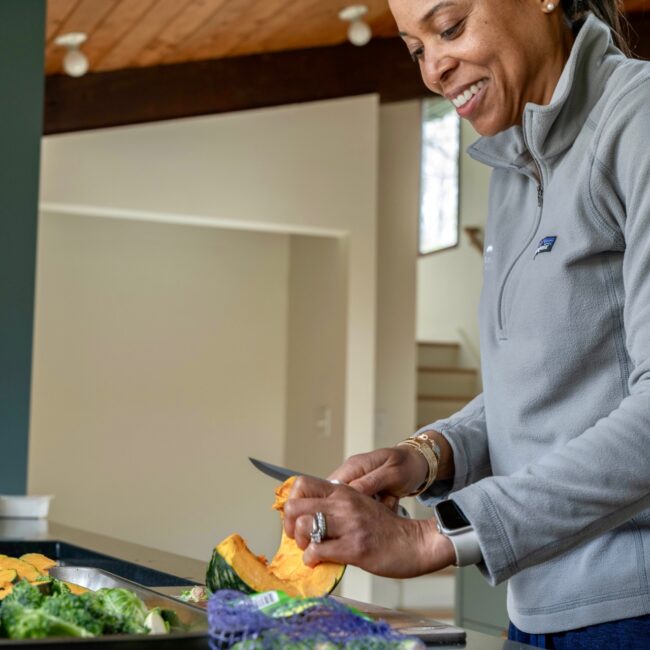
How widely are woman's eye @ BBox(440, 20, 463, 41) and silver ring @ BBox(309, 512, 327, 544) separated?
1.96 feet

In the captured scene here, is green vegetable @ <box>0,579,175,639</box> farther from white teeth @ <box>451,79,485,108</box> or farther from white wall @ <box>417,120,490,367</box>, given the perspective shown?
white wall @ <box>417,120,490,367</box>

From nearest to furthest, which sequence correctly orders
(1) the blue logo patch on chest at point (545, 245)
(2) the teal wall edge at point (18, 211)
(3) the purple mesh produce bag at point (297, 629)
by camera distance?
(3) the purple mesh produce bag at point (297, 629) < (1) the blue logo patch on chest at point (545, 245) < (2) the teal wall edge at point (18, 211)

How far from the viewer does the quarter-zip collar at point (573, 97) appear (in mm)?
1292

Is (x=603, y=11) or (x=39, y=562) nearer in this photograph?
(x=603, y=11)

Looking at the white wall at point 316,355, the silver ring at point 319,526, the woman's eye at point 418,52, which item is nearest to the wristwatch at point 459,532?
the silver ring at point 319,526

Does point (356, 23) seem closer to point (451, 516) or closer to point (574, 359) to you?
point (574, 359)

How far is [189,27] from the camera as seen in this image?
518 cm

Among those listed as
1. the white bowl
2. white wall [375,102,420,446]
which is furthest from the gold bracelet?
white wall [375,102,420,446]

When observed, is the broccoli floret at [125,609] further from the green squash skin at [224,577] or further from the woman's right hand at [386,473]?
the woman's right hand at [386,473]

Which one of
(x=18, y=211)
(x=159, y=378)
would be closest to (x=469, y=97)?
(x=18, y=211)

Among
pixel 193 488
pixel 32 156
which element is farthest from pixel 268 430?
pixel 32 156

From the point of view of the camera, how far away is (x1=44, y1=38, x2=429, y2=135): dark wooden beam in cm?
545

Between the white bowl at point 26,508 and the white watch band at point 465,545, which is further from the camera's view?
the white bowl at point 26,508

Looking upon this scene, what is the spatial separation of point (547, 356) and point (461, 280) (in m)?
8.34
